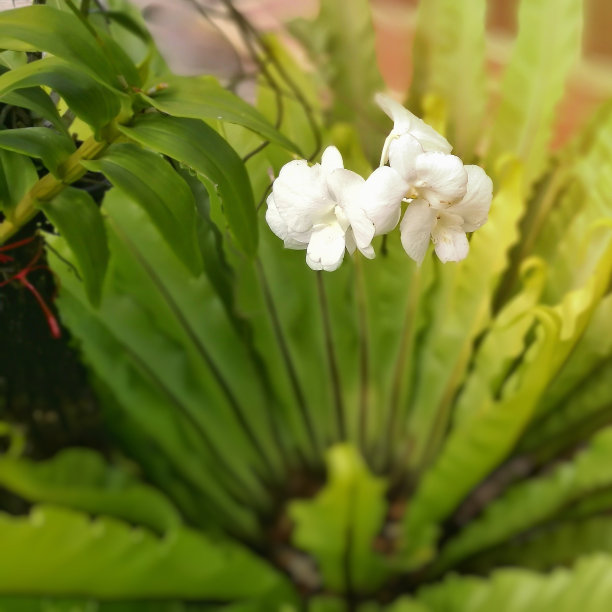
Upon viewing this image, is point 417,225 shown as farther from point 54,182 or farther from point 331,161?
point 54,182

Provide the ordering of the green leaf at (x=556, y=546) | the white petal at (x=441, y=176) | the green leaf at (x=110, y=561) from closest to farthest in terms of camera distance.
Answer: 1. the white petal at (x=441, y=176)
2. the green leaf at (x=110, y=561)
3. the green leaf at (x=556, y=546)

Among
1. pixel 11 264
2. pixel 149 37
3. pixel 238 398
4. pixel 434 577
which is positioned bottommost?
pixel 434 577

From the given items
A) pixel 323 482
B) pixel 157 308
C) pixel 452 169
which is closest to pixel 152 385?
pixel 157 308

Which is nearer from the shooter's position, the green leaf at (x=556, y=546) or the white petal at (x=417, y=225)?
the white petal at (x=417, y=225)

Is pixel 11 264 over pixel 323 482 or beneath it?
over

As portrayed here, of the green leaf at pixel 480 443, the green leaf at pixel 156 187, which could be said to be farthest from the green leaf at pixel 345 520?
the green leaf at pixel 156 187

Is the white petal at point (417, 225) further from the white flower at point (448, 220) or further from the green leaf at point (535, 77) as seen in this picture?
the green leaf at point (535, 77)

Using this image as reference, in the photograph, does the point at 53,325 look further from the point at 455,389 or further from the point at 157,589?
the point at 455,389
